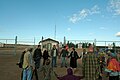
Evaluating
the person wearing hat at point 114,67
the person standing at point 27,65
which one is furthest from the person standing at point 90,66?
the person standing at point 27,65

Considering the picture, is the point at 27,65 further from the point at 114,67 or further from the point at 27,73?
the point at 114,67

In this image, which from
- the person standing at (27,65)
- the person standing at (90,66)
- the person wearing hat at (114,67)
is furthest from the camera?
the person standing at (27,65)

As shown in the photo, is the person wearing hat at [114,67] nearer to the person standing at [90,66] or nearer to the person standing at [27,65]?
the person standing at [90,66]

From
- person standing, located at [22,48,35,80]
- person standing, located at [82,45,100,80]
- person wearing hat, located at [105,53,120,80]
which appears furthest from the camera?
person standing, located at [22,48,35,80]

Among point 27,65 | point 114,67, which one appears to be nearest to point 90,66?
point 114,67

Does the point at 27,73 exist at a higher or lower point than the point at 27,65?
lower

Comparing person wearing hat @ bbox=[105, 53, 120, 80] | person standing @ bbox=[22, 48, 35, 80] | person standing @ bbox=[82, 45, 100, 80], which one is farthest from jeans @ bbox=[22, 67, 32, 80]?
person wearing hat @ bbox=[105, 53, 120, 80]

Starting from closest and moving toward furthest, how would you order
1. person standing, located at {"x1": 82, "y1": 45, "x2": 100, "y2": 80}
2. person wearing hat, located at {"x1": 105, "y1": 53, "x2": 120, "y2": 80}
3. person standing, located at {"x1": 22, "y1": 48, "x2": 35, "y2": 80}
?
1. person standing, located at {"x1": 82, "y1": 45, "x2": 100, "y2": 80}
2. person wearing hat, located at {"x1": 105, "y1": 53, "x2": 120, "y2": 80}
3. person standing, located at {"x1": 22, "y1": 48, "x2": 35, "y2": 80}

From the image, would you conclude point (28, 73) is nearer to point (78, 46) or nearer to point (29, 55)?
point (29, 55)

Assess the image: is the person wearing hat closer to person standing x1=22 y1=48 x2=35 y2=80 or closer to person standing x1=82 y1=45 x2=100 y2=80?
person standing x1=82 y1=45 x2=100 y2=80

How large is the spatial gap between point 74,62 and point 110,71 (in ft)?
25.6

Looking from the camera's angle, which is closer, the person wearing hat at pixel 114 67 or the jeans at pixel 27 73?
the person wearing hat at pixel 114 67

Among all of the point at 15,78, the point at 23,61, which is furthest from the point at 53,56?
the point at 23,61

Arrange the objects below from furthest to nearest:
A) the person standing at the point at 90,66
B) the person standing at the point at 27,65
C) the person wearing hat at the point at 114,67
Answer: the person standing at the point at 27,65 < the person wearing hat at the point at 114,67 < the person standing at the point at 90,66
